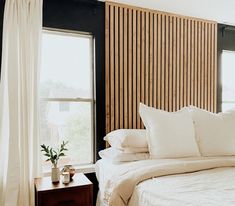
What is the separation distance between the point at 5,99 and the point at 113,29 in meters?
1.39

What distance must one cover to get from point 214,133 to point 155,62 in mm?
1112

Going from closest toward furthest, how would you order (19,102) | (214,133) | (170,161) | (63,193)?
(63,193) → (170,161) → (19,102) → (214,133)

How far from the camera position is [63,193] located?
1997mm

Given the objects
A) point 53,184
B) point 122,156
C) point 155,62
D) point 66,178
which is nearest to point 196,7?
point 155,62

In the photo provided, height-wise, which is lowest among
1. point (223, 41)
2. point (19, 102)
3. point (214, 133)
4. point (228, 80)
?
point (214, 133)

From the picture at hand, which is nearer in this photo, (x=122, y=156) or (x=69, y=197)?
(x=69, y=197)

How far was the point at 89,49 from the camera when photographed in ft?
9.16

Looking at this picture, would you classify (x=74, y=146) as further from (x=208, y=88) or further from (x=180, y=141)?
(x=208, y=88)

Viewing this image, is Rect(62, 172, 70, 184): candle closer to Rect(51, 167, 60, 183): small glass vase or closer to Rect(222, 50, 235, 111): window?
Rect(51, 167, 60, 183): small glass vase

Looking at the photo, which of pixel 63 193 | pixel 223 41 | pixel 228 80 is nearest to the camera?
pixel 63 193

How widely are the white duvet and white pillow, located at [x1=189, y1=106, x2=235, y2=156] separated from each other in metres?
0.19

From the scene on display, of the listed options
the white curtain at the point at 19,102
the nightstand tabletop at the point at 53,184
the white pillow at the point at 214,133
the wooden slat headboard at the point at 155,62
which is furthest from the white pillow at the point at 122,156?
the white curtain at the point at 19,102

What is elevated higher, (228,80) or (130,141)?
(228,80)

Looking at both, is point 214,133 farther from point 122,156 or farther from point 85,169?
point 85,169
